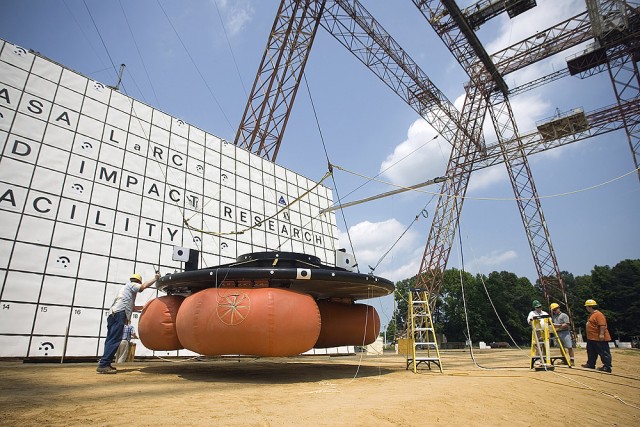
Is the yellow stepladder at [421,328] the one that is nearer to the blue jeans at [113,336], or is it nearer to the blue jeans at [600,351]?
the blue jeans at [600,351]

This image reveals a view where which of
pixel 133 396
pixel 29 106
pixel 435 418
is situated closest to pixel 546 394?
pixel 435 418

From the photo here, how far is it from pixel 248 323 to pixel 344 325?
99.8 inches

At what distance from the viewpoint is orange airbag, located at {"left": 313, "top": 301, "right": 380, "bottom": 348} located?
693 centimetres

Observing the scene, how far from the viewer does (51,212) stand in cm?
868

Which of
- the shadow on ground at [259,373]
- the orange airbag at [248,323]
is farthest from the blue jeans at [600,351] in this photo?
the orange airbag at [248,323]

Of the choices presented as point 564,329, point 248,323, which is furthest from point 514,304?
point 248,323

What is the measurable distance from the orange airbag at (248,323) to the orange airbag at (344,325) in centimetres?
134

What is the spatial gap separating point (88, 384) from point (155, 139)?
9387 millimetres

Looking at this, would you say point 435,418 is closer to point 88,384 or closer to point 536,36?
point 88,384

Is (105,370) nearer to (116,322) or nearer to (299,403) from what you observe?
(116,322)

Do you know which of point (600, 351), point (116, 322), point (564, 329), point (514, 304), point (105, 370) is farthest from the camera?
point (514, 304)

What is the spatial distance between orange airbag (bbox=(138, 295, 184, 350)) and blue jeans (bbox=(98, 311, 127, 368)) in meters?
0.54

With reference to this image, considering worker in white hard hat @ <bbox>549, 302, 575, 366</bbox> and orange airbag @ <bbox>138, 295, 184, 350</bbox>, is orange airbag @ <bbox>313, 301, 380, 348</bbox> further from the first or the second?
worker in white hard hat @ <bbox>549, 302, 575, 366</bbox>

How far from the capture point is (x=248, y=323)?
5.24m
